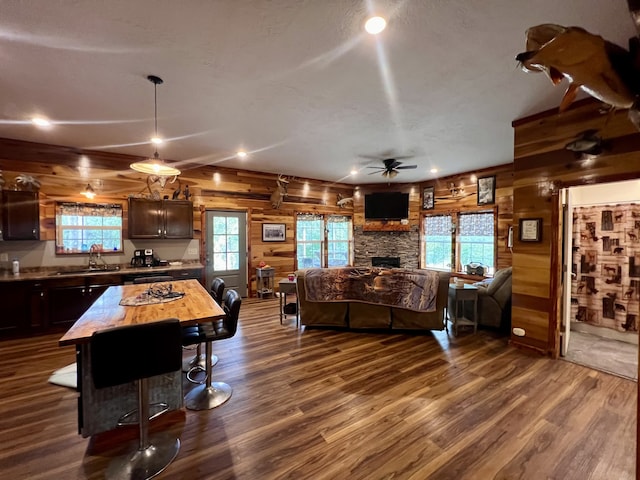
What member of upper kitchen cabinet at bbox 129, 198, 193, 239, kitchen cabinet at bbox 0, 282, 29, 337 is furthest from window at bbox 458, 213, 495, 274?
kitchen cabinet at bbox 0, 282, 29, 337

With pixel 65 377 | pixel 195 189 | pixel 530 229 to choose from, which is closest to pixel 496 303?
pixel 530 229

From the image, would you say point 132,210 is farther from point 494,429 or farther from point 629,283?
point 629,283

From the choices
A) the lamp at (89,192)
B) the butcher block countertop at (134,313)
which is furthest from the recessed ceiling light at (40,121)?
the butcher block countertop at (134,313)

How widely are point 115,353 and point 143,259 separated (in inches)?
156

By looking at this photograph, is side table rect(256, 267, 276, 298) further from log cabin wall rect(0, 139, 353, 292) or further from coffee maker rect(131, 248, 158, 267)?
coffee maker rect(131, 248, 158, 267)

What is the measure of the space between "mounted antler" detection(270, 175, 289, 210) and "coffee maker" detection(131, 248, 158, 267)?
2.66 metres

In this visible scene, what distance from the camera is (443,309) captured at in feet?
12.8

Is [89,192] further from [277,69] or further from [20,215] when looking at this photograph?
[277,69]

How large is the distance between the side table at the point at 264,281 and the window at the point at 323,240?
0.93 metres

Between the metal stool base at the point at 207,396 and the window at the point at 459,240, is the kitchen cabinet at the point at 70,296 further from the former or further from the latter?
the window at the point at 459,240

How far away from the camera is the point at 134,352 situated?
1649 millimetres

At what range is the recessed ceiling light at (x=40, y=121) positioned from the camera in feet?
11.4

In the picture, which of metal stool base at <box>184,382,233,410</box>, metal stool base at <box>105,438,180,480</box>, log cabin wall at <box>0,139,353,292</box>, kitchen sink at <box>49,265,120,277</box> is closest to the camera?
metal stool base at <box>105,438,180,480</box>

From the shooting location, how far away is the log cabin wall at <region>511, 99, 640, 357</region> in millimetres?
2820
